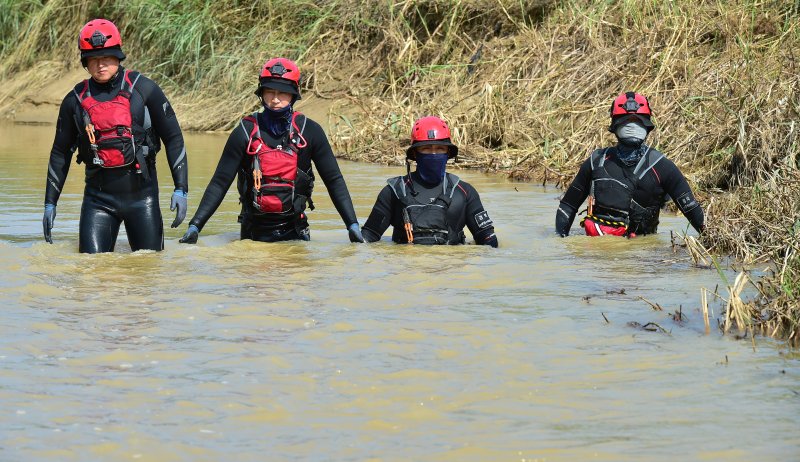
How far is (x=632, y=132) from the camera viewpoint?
8.98 metres

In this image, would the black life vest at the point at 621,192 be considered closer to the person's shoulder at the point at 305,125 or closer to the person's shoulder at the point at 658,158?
the person's shoulder at the point at 658,158

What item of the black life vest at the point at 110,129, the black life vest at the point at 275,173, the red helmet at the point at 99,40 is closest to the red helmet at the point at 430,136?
the black life vest at the point at 275,173

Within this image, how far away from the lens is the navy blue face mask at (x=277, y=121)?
27.2ft

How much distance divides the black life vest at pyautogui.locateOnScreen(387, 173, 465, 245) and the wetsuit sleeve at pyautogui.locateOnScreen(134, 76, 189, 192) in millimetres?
1395

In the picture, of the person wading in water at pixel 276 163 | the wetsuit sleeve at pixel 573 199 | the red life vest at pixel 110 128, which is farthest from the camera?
the wetsuit sleeve at pixel 573 199

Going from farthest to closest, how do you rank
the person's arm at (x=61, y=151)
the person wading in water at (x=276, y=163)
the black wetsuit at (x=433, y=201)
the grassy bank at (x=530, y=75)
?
the grassy bank at (x=530, y=75) < the black wetsuit at (x=433, y=201) < the person wading in water at (x=276, y=163) < the person's arm at (x=61, y=151)

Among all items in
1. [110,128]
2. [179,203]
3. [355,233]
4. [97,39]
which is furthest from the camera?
[355,233]

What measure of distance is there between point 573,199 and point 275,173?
2.25 meters

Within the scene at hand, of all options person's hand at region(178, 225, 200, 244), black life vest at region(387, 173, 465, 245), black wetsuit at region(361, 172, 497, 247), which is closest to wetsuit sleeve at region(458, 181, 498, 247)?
black wetsuit at region(361, 172, 497, 247)

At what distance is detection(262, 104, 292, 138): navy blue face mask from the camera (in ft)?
27.2

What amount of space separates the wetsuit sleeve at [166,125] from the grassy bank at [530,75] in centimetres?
351

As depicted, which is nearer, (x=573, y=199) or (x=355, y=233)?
(x=355, y=233)

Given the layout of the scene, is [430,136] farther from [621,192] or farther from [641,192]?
[641,192]

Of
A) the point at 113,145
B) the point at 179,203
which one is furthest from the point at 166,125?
the point at 179,203
